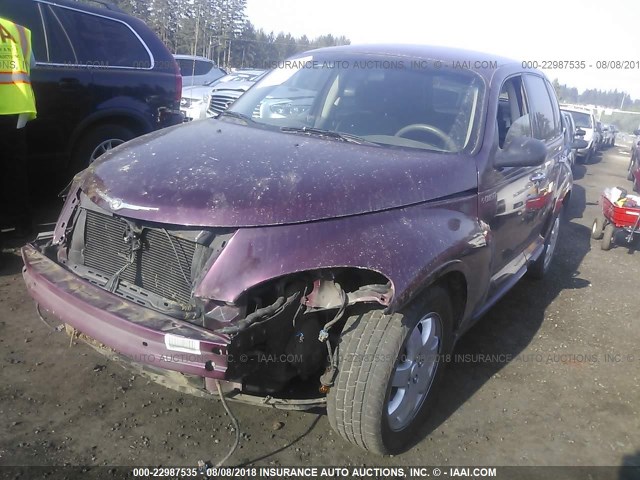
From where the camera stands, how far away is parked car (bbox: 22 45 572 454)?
2.24 metres

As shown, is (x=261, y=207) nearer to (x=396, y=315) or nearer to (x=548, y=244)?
(x=396, y=315)

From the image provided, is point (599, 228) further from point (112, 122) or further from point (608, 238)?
point (112, 122)

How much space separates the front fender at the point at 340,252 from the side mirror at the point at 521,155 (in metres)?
0.90

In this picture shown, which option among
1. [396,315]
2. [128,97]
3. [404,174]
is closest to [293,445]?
[396,315]

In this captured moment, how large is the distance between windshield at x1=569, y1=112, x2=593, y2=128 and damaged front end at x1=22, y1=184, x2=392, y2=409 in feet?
60.8

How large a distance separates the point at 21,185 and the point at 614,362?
497 centimetres

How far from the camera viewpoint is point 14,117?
14.8 feet

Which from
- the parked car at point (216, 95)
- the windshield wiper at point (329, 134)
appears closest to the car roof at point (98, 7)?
the parked car at point (216, 95)

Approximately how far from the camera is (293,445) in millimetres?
2713

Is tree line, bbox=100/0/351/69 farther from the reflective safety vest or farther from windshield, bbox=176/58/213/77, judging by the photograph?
the reflective safety vest

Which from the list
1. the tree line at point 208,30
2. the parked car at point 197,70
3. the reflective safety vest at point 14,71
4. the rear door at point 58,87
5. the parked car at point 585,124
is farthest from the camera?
the tree line at point 208,30

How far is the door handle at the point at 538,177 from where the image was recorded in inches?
156

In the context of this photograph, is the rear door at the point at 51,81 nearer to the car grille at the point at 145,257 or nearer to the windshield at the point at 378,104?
the windshield at the point at 378,104

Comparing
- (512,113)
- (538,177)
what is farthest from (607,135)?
(512,113)
